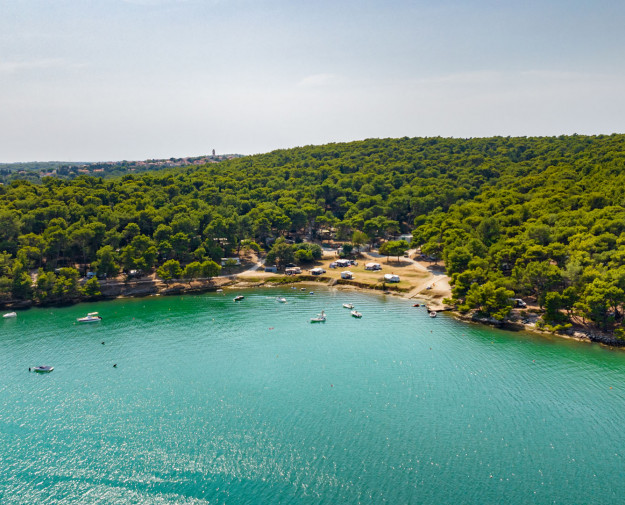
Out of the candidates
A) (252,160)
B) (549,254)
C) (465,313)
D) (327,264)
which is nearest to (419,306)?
(465,313)

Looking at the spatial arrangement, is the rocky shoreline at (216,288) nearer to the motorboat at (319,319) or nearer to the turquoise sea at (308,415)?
the turquoise sea at (308,415)

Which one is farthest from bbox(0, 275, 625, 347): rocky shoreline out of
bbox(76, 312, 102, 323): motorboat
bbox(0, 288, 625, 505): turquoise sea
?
bbox(76, 312, 102, 323): motorboat

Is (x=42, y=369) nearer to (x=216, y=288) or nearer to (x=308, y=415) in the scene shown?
(x=308, y=415)

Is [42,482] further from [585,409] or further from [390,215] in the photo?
[390,215]

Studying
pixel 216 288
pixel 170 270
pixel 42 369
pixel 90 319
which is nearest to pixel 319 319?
pixel 216 288

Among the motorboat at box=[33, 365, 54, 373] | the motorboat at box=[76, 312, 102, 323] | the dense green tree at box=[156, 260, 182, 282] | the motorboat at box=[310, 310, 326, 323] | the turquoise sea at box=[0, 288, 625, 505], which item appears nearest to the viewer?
the turquoise sea at box=[0, 288, 625, 505]

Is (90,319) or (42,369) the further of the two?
(90,319)

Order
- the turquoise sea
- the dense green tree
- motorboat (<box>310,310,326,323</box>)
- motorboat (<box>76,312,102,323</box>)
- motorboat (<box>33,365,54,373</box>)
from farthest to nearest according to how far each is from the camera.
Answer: the dense green tree → motorboat (<box>76,312,102,323</box>) → motorboat (<box>310,310,326,323</box>) → motorboat (<box>33,365,54,373</box>) → the turquoise sea

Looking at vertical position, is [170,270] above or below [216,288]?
above

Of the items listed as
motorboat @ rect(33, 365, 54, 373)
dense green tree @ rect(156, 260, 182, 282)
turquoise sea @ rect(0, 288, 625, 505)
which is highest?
dense green tree @ rect(156, 260, 182, 282)

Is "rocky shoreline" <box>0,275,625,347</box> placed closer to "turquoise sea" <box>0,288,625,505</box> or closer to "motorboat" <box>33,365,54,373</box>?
"turquoise sea" <box>0,288,625,505</box>
